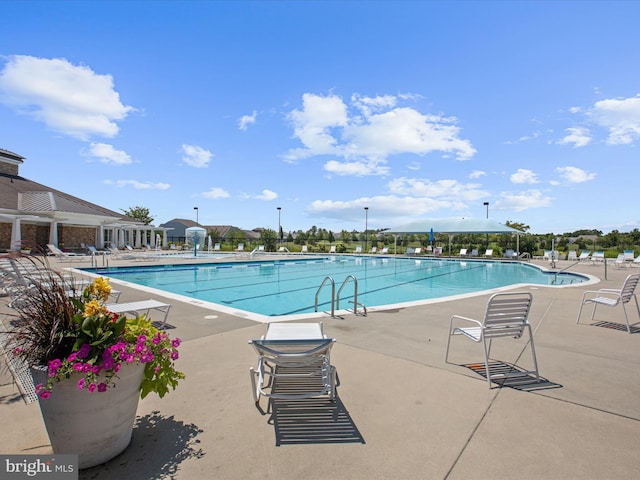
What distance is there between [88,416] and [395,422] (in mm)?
2000

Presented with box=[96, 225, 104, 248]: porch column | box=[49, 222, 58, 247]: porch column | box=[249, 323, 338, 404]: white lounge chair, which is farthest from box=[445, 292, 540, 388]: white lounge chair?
box=[96, 225, 104, 248]: porch column

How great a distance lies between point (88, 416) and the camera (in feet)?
6.28

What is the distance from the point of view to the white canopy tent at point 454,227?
2596 centimetres

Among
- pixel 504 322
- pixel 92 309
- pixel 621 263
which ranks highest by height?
pixel 92 309

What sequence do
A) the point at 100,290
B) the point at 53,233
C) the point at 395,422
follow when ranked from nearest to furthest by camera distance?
the point at 100,290
the point at 395,422
the point at 53,233

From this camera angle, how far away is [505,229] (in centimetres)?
2544

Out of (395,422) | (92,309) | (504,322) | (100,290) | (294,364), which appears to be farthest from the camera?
(504,322)

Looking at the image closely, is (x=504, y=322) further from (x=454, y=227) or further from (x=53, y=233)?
(x=53, y=233)

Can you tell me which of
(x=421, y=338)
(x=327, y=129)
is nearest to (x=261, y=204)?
(x=327, y=129)

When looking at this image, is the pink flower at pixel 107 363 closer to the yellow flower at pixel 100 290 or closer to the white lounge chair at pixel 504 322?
the yellow flower at pixel 100 290

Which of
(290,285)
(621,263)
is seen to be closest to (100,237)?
(290,285)

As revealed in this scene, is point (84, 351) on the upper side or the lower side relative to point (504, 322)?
upper

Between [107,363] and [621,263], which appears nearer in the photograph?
[107,363]

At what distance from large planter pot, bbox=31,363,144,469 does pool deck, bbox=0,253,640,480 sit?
0.11 m
